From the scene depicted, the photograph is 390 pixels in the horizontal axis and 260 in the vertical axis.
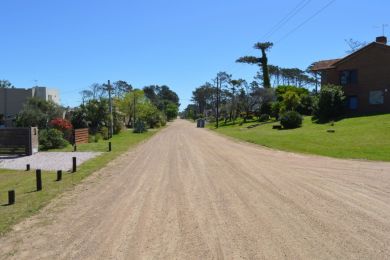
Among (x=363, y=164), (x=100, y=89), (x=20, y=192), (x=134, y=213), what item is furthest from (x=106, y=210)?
(x=100, y=89)

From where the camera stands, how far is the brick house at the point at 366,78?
50.9 m

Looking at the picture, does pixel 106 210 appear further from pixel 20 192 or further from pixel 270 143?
pixel 270 143

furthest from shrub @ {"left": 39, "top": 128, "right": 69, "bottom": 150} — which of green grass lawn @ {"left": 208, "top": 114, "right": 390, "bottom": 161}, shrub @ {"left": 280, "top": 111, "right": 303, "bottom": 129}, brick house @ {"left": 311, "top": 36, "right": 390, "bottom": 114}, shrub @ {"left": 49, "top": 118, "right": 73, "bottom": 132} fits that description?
brick house @ {"left": 311, "top": 36, "right": 390, "bottom": 114}

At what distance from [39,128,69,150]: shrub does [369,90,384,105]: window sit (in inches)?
1375

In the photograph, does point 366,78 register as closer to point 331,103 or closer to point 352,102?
point 352,102

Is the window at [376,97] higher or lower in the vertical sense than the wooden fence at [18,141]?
higher

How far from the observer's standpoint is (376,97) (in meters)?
51.7

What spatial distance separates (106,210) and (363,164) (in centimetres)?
1230

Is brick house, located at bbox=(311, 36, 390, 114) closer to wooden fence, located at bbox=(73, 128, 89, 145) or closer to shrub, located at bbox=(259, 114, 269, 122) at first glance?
shrub, located at bbox=(259, 114, 269, 122)

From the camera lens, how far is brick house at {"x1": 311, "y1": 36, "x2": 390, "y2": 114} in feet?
167

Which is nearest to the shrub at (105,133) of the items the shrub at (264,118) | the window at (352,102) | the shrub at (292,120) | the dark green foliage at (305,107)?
the shrub at (292,120)

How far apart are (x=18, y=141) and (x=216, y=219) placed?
21756mm

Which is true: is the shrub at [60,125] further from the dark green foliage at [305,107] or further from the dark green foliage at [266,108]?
the dark green foliage at [266,108]

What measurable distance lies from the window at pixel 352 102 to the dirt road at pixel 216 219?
39.1 metres
